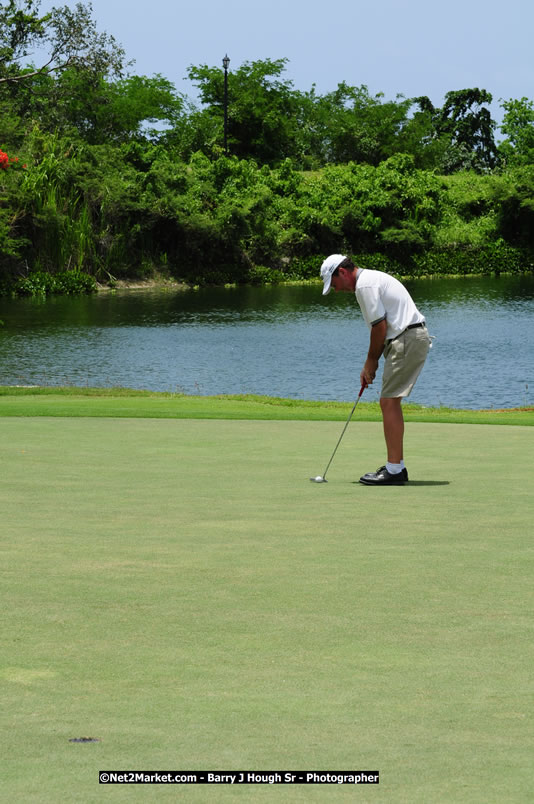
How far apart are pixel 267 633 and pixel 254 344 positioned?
126 ft

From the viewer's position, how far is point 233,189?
7812 cm

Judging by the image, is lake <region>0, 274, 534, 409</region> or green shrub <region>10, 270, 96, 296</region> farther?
green shrub <region>10, 270, 96, 296</region>

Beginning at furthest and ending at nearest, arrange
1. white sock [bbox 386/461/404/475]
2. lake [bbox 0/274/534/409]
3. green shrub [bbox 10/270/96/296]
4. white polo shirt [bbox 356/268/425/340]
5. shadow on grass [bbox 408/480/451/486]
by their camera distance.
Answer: green shrub [bbox 10/270/96/296] < lake [bbox 0/274/534/409] < white polo shirt [bbox 356/268/425/340] < white sock [bbox 386/461/404/475] < shadow on grass [bbox 408/480/451/486]

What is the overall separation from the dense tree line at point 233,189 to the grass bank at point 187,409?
Result: 22161 millimetres

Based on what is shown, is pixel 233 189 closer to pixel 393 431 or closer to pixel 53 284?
pixel 53 284

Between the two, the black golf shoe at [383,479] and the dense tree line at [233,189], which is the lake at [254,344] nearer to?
the dense tree line at [233,189]

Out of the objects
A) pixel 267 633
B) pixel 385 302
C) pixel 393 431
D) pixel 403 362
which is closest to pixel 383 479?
pixel 393 431

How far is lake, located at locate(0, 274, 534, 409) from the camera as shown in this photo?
31500 millimetres

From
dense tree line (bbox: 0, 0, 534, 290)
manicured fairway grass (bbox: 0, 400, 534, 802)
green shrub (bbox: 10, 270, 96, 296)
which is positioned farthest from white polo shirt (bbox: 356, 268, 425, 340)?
green shrub (bbox: 10, 270, 96, 296)

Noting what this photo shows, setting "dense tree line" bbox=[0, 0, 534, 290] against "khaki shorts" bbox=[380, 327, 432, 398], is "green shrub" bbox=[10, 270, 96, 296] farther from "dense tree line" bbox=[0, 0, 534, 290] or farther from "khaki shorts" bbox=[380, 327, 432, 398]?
"khaki shorts" bbox=[380, 327, 432, 398]

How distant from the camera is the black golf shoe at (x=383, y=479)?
8.06 m

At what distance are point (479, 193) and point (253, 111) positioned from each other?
76.9 feet

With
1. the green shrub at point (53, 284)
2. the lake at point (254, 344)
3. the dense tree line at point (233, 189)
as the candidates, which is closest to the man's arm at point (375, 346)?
the lake at point (254, 344)

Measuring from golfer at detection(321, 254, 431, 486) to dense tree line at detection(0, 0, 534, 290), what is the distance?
34170 millimetres
